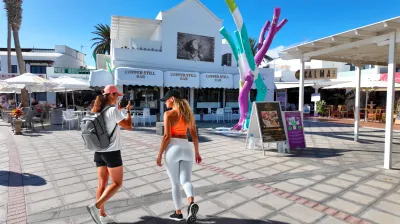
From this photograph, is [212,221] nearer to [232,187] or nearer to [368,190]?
[232,187]

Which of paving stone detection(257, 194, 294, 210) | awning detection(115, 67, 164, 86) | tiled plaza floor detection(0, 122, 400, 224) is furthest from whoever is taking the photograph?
awning detection(115, 67, 164, 86)

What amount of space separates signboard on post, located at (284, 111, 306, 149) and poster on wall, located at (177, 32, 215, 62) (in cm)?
902

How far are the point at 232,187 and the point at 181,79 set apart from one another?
33.2 feet

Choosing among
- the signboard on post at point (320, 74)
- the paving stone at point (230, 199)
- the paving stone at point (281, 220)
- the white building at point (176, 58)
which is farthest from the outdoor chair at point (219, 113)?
the paving stone at point (281, 220)

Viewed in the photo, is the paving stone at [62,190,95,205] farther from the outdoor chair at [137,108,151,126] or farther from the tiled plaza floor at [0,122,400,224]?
the outdoor chair at [137,108,151,126]

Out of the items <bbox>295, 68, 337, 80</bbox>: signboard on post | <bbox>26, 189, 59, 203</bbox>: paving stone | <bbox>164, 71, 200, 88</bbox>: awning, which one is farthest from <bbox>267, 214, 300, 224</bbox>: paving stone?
<bbox>164, 71, 200, 88</bbox>: awning

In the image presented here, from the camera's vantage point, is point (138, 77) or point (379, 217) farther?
point (138, 77)

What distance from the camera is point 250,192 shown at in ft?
12.8

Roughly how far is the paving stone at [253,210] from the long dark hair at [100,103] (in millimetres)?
2080

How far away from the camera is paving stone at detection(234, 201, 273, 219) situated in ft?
10.4

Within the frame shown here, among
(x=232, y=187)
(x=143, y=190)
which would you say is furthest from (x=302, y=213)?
(x=143, y=190)

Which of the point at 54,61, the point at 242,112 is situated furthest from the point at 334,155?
the point at 54,61

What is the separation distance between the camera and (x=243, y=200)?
3604 mm

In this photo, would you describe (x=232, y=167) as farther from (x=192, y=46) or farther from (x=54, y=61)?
(x=54, y=61)
